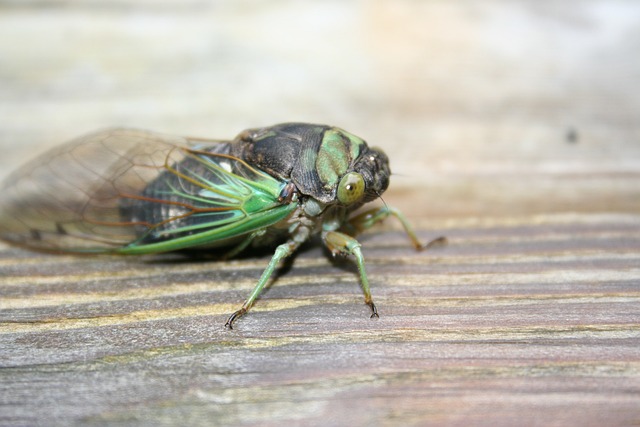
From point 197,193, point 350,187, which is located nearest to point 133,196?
point 197,193

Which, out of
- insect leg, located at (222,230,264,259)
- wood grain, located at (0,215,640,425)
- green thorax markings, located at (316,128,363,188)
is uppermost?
green thorax markings, located at (316,128,363,188)

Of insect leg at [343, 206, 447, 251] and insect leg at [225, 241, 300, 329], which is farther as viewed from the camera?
insect leg at [343, 206, 447, 251]

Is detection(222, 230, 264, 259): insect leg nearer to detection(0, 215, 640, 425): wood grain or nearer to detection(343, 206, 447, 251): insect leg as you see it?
detection(0, 215, 640, 425): wood grain

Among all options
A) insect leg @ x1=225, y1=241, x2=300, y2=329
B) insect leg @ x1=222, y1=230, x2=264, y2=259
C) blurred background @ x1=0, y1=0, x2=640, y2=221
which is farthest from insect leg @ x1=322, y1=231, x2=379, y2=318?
blurred background @ x1=0, y1=0, x2=640, y2=221

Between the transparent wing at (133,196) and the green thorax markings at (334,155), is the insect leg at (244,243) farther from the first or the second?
the green thorax markings at (334,155)

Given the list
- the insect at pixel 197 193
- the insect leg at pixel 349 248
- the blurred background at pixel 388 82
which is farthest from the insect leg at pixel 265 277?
the blurred background at pixel 388 82

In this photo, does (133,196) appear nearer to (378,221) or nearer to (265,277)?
(265,277)

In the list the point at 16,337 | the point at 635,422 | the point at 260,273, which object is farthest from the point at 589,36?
the point at 16,337
